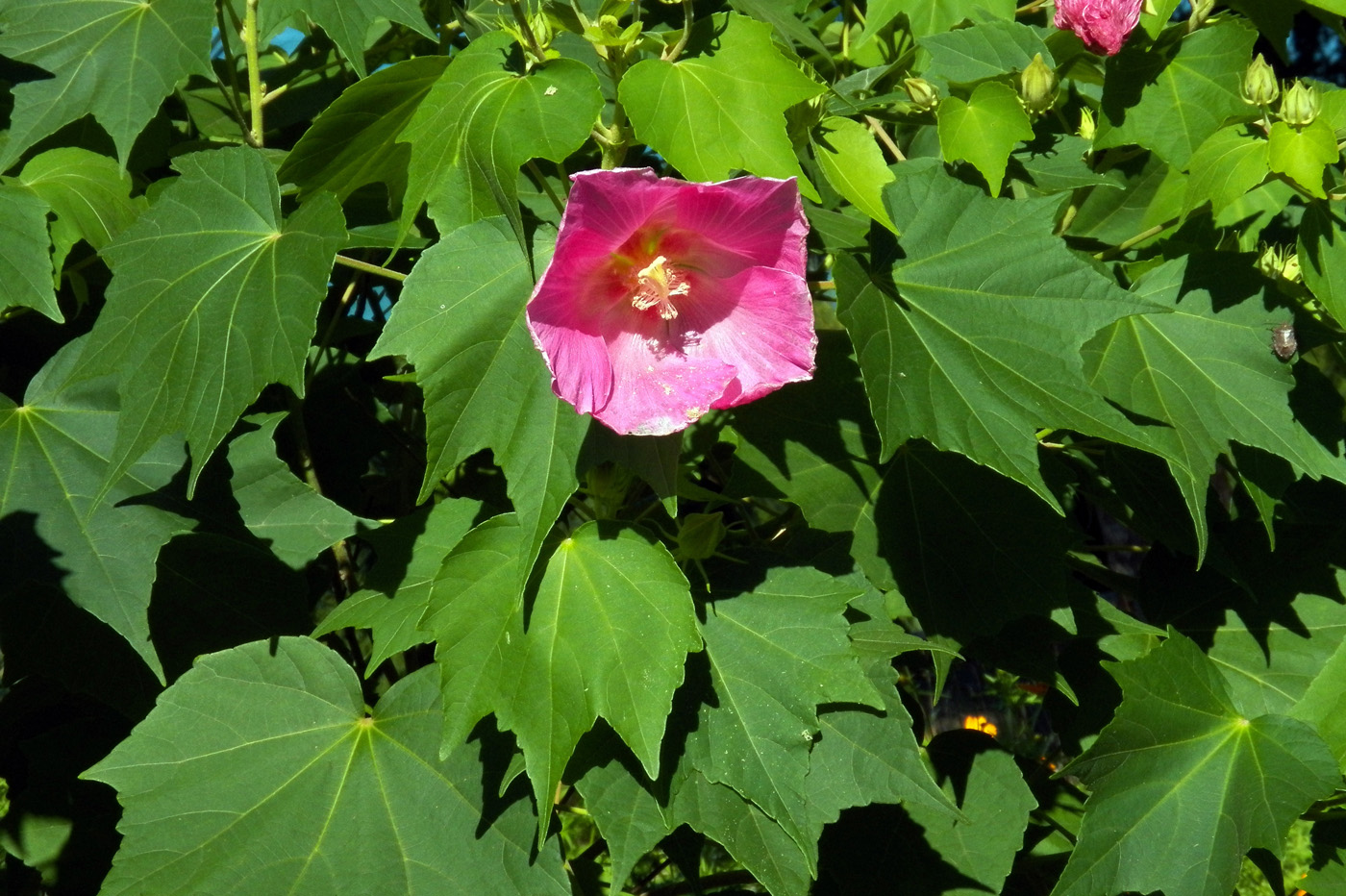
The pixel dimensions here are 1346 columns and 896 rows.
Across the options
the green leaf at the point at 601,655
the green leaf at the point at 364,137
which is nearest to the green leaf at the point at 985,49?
the green leaf at the point at 364,137

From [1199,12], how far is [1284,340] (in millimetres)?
545

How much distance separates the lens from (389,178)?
1.74m

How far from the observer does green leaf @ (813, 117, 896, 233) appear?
1644 mm

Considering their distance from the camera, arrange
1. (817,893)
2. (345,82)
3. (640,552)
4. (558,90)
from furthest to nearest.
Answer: (345,82) < (817,893) < (640,552) < (558,90)

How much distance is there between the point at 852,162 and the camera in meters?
1.66

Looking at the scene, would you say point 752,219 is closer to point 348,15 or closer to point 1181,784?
point 348,15

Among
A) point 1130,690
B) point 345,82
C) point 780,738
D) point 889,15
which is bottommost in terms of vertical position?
point 1130,690

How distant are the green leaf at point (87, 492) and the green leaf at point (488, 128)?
0.58m

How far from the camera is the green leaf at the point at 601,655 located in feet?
4.71

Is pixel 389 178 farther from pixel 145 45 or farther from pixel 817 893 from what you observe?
pixel 817 893

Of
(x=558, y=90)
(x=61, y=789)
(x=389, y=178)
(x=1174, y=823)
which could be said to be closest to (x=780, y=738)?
(x=1174, y=823)


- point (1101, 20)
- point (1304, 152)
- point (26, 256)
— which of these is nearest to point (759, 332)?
Result: point (1101, 20)

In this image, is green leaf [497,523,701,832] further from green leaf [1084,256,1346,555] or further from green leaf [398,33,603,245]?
green leaf [1084,256,1346,555]

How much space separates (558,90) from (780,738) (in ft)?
2.86
